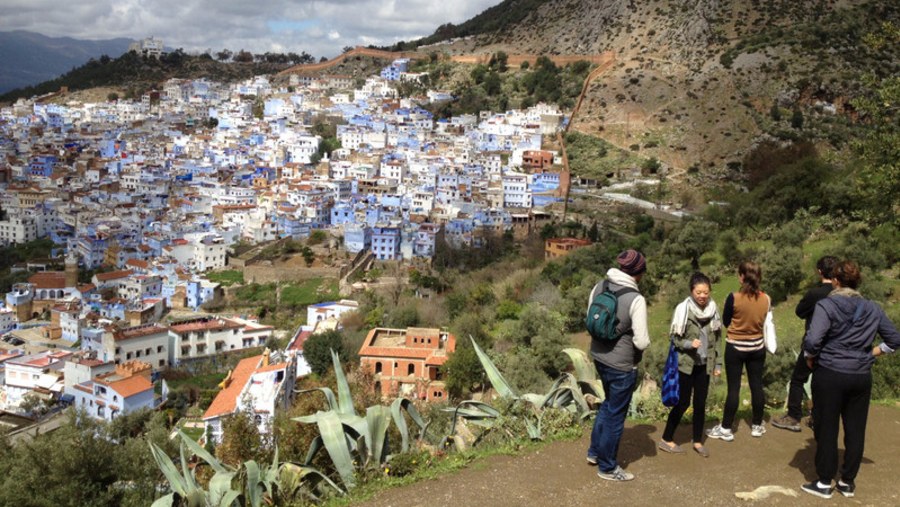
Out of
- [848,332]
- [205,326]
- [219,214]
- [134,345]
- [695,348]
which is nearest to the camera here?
[848,332]

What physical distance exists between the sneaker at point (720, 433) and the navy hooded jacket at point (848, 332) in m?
0.80

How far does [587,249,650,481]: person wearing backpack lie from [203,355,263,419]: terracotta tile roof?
9.86m

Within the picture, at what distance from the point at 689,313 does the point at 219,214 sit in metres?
32.5

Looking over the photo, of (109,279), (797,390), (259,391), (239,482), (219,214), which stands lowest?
(109,279)

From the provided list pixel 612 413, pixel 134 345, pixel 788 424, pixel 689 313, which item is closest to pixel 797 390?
pixel 788 424

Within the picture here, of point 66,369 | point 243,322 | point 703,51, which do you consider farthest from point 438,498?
point 703,51

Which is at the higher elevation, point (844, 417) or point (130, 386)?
point (844, 417)

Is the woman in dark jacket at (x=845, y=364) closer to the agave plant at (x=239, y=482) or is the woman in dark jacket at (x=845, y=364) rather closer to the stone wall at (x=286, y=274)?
the agave plant at (x=239, y=482)

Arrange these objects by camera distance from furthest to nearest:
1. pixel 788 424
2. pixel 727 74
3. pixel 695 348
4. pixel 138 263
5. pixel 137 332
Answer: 1. pixel 727 74
2. pixel 138 263
3. pixel 137 332
4. pixel 788 424
5. pixel 695 348

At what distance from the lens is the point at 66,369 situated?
17.9 meters

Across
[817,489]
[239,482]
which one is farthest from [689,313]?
[239,482]

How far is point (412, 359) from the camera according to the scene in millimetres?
13711

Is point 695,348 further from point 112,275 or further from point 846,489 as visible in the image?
point 112,275

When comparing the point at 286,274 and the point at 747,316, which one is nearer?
the point at 747,316
